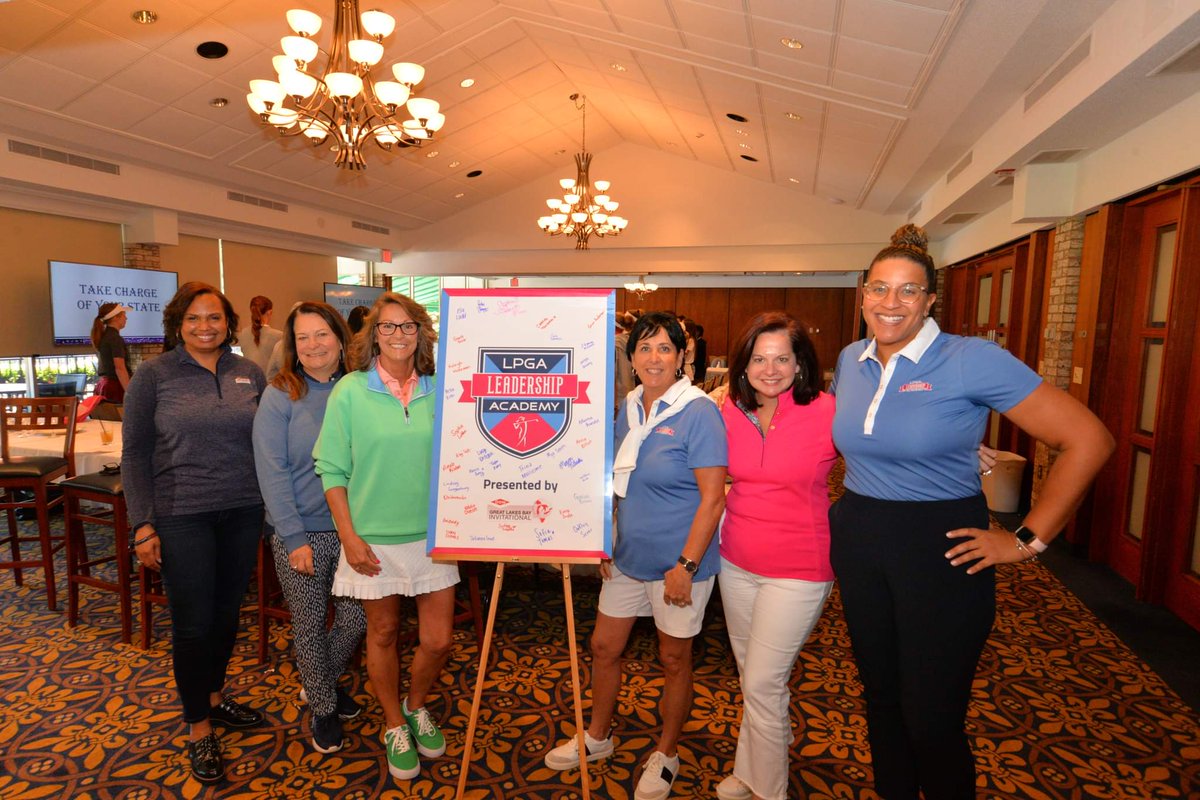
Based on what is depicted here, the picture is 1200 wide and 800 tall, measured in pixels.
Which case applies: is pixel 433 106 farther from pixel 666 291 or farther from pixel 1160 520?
pixel 666 291

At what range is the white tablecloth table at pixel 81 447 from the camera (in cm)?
382

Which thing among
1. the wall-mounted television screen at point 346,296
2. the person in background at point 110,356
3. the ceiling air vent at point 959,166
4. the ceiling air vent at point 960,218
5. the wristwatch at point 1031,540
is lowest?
the wristwatch at point 1031,540

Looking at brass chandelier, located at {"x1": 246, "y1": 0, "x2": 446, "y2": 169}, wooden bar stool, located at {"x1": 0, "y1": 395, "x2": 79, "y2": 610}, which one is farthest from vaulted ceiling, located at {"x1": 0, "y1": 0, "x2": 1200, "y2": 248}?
wooden bar stool, located at {"x1": 0, "y1": 395, "x2": 79, "y2": 610}

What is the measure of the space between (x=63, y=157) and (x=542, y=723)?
7477 mm

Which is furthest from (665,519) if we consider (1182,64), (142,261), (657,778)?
(142,261)

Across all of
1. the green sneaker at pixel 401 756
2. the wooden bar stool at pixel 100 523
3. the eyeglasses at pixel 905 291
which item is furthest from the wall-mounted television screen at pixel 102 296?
the eyeglasses at pixel 905 291

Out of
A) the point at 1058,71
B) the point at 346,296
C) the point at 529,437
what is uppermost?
Answer: the point at 1058,71

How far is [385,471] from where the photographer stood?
2096mm

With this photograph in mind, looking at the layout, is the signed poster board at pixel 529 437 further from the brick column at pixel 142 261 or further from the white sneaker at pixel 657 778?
the brick column at pixel 142 261

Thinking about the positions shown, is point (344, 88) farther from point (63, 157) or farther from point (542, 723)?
point (63, 157)

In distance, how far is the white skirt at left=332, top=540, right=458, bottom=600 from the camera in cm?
214

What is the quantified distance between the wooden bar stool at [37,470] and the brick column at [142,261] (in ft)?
10.4

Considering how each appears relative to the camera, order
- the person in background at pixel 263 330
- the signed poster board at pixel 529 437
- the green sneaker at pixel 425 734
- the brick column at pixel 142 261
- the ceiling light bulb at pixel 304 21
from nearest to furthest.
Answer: the signed poster board at pixel 529 437 < the green sneaker at pixel 425 734 < the ceiling light bulb at pixel 304 21 < the person in background at pixel 263 330 < the brick column at pixel 142 261

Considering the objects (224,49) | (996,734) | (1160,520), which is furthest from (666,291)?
(996,734)
